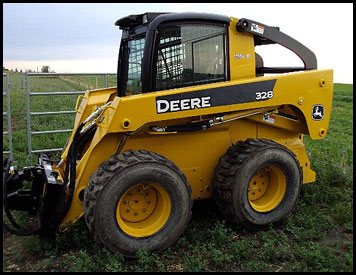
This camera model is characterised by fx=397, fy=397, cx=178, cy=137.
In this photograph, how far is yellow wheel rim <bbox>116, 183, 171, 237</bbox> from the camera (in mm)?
4227

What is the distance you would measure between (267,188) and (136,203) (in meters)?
1.82

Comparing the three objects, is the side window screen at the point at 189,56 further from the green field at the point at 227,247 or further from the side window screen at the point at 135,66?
the green field at the point at 227,247

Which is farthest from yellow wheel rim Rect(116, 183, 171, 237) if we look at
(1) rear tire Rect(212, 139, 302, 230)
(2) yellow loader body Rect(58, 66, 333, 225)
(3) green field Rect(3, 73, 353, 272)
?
(1) rear tire Rect(212, 139, 302, 230)

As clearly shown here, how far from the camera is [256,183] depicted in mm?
5051

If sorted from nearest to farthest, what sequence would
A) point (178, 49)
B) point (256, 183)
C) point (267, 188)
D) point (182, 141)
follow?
1. point (178, 49)
2. point (182, 141)
3. point (256, 183)
4. point (267, 188)

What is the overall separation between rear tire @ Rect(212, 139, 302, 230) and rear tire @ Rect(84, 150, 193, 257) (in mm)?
600

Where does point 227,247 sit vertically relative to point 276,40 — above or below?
below

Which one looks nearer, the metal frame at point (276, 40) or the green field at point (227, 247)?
the green field at point (227, 247)

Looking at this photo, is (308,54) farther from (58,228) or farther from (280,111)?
(58,228)

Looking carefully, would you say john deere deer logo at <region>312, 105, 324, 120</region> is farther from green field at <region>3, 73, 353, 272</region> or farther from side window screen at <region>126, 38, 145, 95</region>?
side window screen at <region>126, 38, 145, 95</region>

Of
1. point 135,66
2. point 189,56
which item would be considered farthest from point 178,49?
point 135,66

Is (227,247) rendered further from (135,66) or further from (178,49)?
(135,66)

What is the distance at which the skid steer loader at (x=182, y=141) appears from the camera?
4.11 m

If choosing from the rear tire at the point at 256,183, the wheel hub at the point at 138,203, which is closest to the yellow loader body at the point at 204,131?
the rear tire at the point at 256,183
